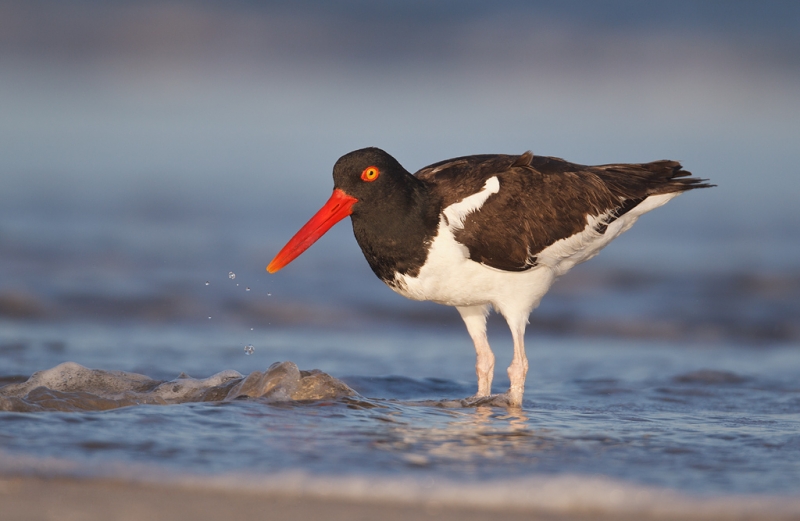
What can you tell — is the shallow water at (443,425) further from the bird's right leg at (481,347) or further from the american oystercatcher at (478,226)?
the american oystercatcher at (478,226)

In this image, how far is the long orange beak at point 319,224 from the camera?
575cm

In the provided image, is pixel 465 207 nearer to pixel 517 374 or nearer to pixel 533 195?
pixel 533 195

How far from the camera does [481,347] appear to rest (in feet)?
21.3

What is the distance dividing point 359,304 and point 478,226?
14.7 feet

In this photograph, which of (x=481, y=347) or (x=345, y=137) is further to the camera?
(x=345, y=137)

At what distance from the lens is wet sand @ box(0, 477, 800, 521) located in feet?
12.0

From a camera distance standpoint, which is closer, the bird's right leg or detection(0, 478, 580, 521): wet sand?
detection(0, 478, 580, 521): wet sand

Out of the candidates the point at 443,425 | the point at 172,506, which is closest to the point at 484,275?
the point at 443,425

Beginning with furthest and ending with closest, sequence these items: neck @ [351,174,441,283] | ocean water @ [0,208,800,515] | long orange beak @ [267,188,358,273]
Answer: long orange beak @ [267,188,358,273] < neck @ [351,174,441,283] < ocean water @ [0,208,800,515]

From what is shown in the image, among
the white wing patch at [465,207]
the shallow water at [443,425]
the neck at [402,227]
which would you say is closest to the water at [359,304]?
the shallow water at [443,425]

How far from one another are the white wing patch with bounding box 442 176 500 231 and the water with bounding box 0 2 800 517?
118 centimetres

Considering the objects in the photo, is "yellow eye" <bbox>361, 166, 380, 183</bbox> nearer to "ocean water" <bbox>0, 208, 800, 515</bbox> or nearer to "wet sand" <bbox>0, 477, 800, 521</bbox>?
"ocean water" <bbox>0, 208, 800, 515</bbox>

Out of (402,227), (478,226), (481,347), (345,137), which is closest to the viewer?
(402,227)

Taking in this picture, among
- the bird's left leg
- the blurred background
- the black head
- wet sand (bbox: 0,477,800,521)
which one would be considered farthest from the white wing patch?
the blurred background
